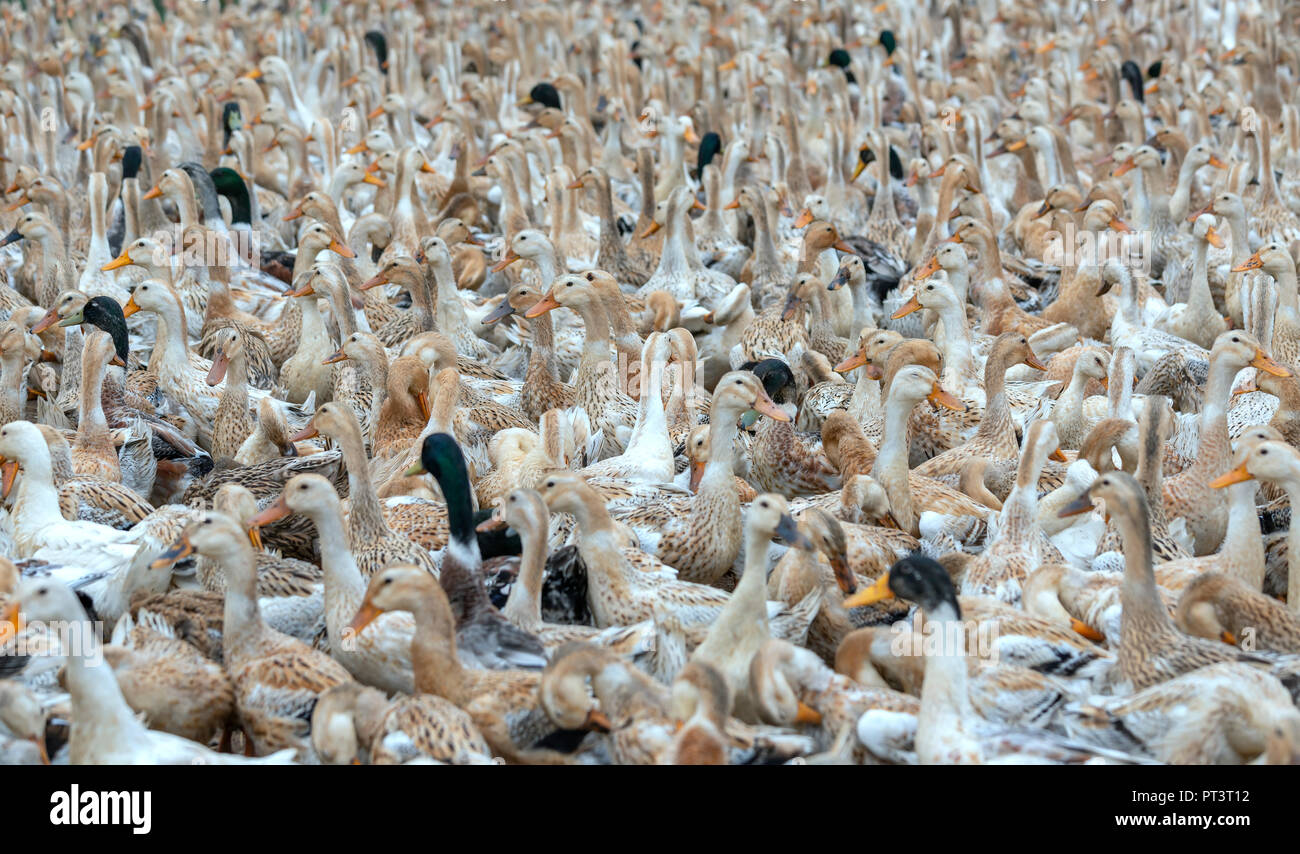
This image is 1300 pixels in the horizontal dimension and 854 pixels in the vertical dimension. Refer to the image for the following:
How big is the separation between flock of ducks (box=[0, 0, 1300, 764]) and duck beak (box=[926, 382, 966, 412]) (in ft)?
0.12

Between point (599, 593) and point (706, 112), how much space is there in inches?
387

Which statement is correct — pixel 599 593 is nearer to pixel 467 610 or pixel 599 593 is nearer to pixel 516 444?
pixel 467 610

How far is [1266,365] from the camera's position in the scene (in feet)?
23.2

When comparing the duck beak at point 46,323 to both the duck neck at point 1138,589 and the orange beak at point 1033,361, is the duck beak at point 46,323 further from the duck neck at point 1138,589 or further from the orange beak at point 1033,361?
the duck neck at point 1138,589

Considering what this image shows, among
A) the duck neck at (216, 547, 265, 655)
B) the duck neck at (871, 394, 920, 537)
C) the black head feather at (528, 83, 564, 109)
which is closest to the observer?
the duck neck at (216, 547, 265, 655)

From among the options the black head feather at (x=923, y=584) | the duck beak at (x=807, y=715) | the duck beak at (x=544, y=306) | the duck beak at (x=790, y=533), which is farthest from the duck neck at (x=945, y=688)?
the duck beak at (x=544, y=306)

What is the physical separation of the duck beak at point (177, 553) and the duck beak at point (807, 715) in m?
2.13

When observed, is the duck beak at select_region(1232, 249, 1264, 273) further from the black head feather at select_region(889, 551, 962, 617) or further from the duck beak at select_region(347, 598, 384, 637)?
the duck beak at select_region(347, 598, 384, 637)

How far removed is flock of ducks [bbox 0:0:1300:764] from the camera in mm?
4852

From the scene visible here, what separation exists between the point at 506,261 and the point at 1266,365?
4781 millimetres

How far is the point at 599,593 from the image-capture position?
5.84m

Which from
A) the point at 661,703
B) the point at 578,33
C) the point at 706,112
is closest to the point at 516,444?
the point at 661,703

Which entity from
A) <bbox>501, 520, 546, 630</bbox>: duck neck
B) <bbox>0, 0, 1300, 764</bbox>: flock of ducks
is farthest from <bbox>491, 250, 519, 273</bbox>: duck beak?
<bbox>501, 520, 546, 630</bbox>: duck neck

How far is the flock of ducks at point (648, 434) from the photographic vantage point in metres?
4.85
